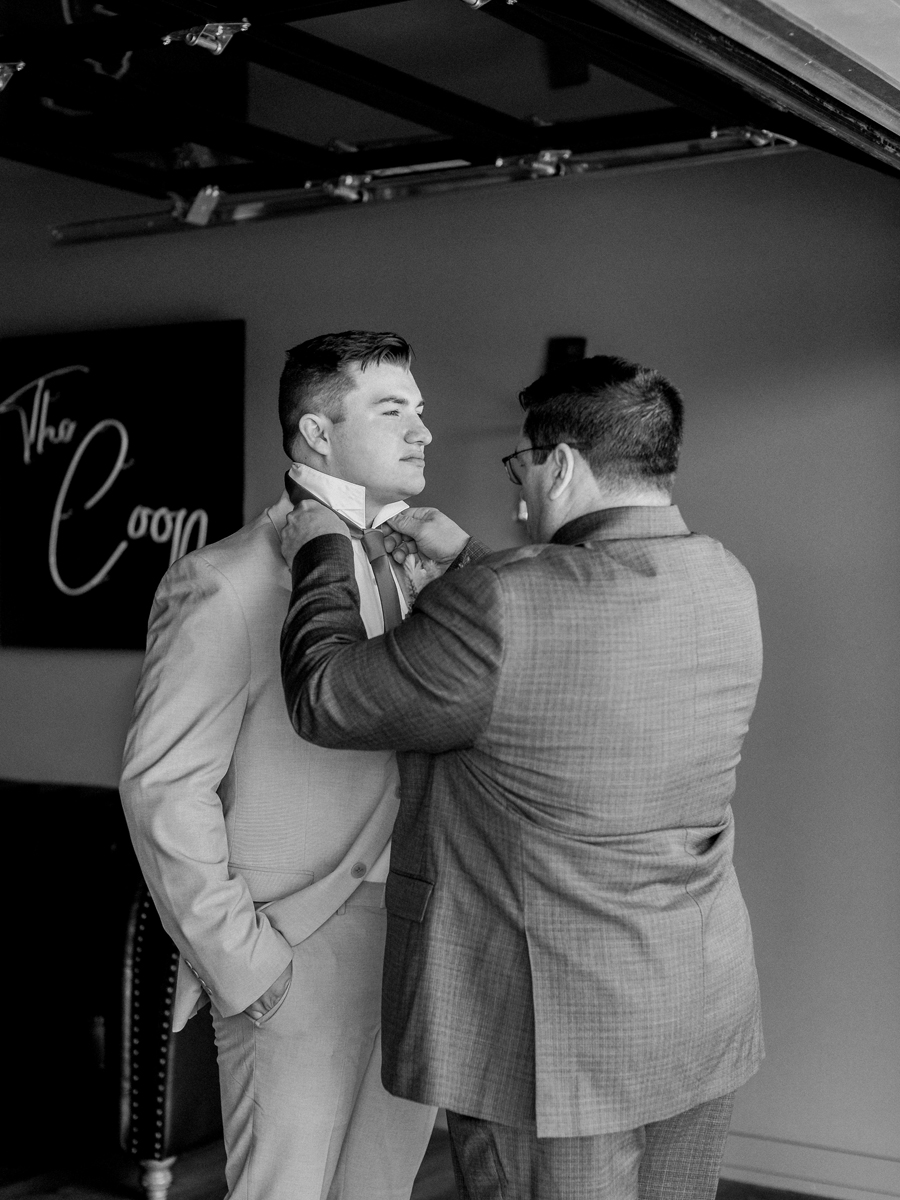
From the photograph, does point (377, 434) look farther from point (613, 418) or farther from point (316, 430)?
point (613, 418)

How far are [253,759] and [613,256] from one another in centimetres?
247

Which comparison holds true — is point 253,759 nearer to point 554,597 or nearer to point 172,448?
point 554,597

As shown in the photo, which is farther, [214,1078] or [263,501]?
[263,501]

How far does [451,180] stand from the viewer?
4156 millimetres

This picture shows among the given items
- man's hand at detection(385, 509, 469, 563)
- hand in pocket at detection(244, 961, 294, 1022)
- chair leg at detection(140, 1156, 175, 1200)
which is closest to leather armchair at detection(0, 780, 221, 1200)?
chair leg at detection(140, 1156, 175, 1200)

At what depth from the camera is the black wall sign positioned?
493 centimetres

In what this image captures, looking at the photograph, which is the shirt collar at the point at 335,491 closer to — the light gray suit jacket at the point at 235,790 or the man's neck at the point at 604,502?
the light gray suit jacket at the point at 235,790

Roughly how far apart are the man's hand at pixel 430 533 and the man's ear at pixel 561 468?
51 centimetres

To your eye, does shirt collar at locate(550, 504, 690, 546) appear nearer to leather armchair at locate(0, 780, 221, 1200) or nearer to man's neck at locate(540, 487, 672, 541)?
man's neck at locate(540, 487, 672, 541)

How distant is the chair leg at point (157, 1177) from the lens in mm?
3781

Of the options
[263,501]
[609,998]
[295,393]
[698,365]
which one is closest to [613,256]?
[698,365]

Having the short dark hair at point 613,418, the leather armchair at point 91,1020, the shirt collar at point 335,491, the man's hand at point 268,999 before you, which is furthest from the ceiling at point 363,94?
the leather armchair at point 91,1020

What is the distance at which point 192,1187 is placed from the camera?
3975 mm

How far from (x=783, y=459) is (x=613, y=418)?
6.99 feet
